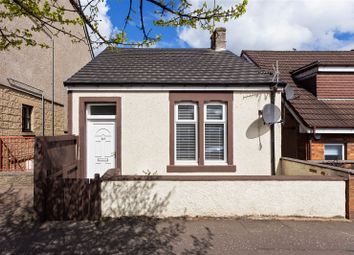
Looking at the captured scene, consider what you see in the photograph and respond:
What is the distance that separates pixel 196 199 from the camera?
533cm

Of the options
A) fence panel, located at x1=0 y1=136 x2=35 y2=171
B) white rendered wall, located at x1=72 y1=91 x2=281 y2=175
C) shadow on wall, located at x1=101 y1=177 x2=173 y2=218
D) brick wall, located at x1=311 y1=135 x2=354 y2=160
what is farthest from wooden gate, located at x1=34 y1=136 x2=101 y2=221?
brick wall, located at x1=311 y1=135 x2=354 y2=160

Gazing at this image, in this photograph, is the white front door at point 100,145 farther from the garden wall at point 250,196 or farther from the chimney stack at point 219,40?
the chimney stack at point 219,40

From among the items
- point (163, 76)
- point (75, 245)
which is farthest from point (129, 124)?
point (75, 245)

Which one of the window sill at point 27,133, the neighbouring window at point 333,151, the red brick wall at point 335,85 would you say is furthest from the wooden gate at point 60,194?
the red brick wall at point 335,85

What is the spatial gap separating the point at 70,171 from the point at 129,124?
2.11m

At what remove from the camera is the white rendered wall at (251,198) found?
→ 5.29m

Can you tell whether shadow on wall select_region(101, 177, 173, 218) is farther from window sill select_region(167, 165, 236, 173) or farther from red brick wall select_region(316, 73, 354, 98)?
red brick wall select_region(316, 73, 354, 98)

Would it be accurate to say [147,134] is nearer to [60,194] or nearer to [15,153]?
[60,194]

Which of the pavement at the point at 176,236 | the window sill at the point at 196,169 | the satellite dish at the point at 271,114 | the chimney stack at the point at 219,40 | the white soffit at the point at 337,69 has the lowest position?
the pavement at the point at 176,236

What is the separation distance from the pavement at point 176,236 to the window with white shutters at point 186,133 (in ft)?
9.72

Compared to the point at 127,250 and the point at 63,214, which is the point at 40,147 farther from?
the point at 127,250

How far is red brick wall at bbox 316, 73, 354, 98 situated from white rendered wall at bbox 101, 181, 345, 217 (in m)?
5.94

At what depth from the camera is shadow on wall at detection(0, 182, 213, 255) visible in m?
3.99

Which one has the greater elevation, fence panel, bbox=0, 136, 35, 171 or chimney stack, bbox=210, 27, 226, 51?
chimney stack, bbox=210, 27, 226, 51
